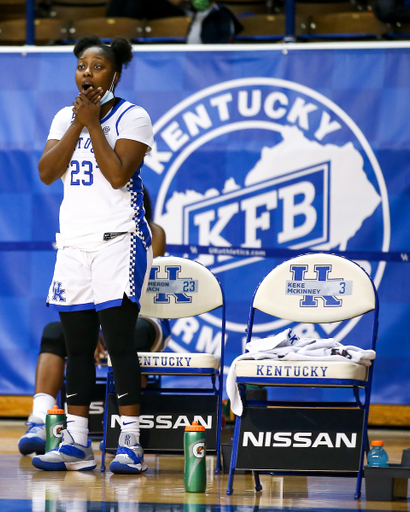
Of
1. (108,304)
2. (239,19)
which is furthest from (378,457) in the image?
(239,19)

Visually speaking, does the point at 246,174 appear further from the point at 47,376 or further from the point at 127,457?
the point at 127,457

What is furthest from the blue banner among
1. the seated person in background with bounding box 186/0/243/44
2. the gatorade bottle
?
the gatorade bottle

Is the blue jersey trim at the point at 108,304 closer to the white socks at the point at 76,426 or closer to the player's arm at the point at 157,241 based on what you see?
the white socks at the point at 76,426

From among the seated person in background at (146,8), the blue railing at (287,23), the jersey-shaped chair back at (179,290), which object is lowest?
the jersey-shaped chair back at (179,290)

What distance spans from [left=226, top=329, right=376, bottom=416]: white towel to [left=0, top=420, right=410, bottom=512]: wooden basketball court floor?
32 cm

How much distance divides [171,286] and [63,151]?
0.76m

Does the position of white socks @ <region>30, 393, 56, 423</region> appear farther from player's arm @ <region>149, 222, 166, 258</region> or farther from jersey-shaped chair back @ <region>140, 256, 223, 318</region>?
player's arm @ <region>149, 222, 166, 258</region>

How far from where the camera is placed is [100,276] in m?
2.70

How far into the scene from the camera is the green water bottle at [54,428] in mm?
2918

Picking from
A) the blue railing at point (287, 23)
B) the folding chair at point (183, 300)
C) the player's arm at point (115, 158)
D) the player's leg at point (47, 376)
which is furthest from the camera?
the blue railing at point (287, 23)

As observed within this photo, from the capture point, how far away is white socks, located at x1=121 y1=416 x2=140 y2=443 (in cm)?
271

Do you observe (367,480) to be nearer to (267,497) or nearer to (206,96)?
(267,497)

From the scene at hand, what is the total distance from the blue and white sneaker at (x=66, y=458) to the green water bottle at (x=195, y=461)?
551 millimetres

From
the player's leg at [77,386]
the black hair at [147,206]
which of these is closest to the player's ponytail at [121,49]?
the black hair at [147,206]
